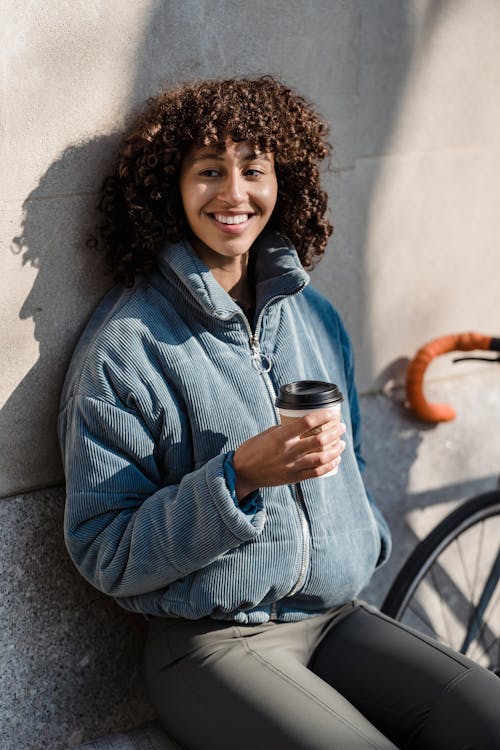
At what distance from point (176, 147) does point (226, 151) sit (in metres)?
0.12

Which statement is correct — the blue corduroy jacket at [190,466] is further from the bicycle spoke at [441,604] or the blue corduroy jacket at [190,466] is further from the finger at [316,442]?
the bicycle spoke at [441,604]

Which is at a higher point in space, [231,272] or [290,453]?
[231,272]

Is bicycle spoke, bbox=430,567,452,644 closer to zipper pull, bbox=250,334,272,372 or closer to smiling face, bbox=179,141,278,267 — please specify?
zipper pull, bbox=250,334,272,372

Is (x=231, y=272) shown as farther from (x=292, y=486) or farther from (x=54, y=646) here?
(x=54, y=646)

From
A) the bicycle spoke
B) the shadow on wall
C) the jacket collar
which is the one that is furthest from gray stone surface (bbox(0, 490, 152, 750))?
the bicycle spoke

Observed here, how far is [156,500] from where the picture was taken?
221cm

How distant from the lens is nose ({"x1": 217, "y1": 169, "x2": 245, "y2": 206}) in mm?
2312

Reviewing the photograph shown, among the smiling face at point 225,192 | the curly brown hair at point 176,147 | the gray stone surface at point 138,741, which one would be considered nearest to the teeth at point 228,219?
the smiling face at point 225,192

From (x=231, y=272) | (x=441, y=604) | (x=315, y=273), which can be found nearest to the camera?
(x=231, y=272)

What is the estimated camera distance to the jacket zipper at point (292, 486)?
7.70 ft

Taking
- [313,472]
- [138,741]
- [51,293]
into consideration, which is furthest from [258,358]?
[138,741]

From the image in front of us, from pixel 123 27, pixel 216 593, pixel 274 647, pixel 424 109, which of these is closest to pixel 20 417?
pixel 216 593

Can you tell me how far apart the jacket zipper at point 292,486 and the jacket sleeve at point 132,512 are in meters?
0.24

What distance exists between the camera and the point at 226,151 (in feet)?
7.59
